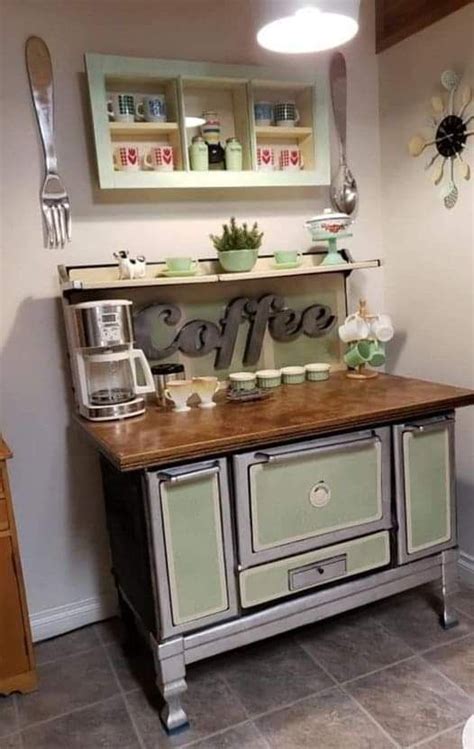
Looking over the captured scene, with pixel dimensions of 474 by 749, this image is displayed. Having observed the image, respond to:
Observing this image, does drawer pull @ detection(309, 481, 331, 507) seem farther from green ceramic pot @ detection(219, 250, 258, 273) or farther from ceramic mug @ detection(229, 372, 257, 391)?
green ceramic pot @ detection(219, 250, 258, 273)

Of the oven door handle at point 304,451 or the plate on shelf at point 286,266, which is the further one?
the plate on shelf at point 286,266

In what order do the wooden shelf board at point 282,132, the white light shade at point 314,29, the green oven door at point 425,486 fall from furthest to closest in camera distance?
the wooden shelf board at point 282,132 → the green oven door at point 425,486 → the white light shade at point 314,29

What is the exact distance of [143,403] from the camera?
197 cm

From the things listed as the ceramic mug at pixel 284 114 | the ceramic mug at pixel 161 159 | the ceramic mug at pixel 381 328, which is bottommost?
the ceramic mug at pixel 381 328

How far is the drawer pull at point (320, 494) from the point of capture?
1.80m

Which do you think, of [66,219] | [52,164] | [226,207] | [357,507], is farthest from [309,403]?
[52,164]

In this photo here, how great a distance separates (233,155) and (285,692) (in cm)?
184

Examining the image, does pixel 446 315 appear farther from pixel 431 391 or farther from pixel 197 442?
pixel 197 442

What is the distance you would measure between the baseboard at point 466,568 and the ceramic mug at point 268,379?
1046 mm

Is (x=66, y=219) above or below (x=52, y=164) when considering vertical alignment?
below

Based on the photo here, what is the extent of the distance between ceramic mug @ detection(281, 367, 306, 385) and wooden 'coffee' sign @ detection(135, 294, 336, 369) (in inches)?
5.5

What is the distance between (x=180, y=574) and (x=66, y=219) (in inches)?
49.7

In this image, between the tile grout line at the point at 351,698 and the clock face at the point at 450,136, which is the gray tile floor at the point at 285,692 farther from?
the clock face at the point at 450,136

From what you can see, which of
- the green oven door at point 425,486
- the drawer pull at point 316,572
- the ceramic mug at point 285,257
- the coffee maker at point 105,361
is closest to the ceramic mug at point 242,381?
the coffee maker at point 105,361
